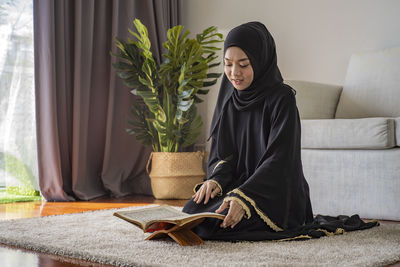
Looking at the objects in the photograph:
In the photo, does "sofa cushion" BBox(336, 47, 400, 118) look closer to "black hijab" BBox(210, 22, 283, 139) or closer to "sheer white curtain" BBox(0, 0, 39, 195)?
"black hijab" BBox(210, 22, 283, 139)

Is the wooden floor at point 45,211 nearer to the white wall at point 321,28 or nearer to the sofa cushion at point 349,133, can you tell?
the sofa cushion at point 349,133

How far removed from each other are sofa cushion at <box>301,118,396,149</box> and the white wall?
3.47ft

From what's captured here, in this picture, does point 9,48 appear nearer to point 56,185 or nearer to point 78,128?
point 78,128

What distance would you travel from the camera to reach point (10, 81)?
3.47 metres

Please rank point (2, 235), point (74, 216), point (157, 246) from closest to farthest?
point (157, 246) < point (2, 235) < point (74, 216)

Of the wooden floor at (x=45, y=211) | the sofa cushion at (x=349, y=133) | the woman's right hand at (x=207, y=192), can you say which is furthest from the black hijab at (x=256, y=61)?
the wooden floor at (x=45, y=211)

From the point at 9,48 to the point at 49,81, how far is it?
35 cm

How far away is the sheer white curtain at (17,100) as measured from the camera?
11.3 feet

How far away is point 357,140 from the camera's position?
2635 mm

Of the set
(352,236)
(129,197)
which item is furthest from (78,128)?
(352,236)

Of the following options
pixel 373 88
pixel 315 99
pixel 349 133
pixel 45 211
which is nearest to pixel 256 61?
pixel 349 133

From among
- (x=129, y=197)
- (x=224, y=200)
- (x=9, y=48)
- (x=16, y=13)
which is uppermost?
(x=16, y=13)

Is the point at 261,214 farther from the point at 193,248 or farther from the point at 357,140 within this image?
the point at 357,140

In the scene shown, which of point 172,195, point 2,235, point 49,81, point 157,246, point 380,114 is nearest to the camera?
point 157,246
